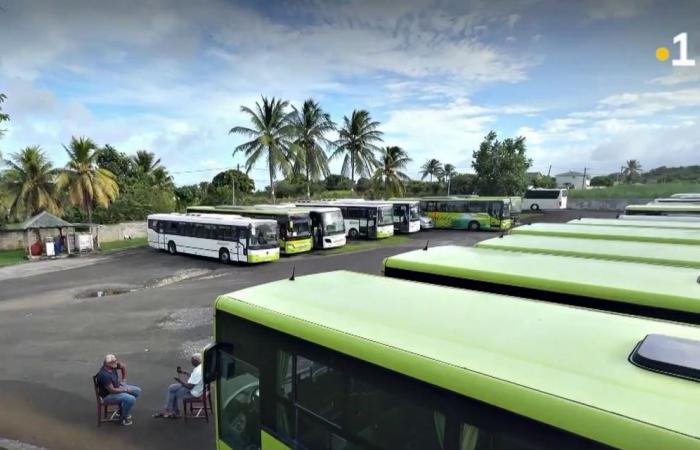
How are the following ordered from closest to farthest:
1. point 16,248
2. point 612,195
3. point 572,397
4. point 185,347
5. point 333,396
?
point 572,397, point 333,396, point 185,347, point 16,248, point 612,195

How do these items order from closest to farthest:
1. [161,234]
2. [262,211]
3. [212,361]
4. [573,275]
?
[212,361], [573,275], [262,211], [161,234]

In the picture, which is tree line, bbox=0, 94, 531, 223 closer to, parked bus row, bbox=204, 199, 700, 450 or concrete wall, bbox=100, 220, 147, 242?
concrete wall, bbox=100, 220, 147, 242

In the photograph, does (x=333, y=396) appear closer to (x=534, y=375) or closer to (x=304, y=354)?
(x=304, y=354)

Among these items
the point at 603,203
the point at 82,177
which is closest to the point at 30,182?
the point at 82,177

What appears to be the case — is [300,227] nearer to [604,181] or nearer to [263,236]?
[263,236]

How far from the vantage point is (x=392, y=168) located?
41906mm

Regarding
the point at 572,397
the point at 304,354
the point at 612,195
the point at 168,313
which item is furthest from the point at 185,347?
the point at 612,195

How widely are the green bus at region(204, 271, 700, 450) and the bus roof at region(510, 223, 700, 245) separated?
5334mm

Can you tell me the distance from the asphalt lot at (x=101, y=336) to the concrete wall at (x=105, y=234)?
16.2 feet

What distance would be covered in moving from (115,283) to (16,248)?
15970 millimetres

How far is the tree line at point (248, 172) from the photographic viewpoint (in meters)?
27.8

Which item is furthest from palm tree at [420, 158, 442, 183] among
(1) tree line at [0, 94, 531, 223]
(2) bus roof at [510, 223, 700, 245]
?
(2) bus roof at [510, 223, 700, 245]

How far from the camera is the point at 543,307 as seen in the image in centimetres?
342

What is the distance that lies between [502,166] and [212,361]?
44.6 meters
